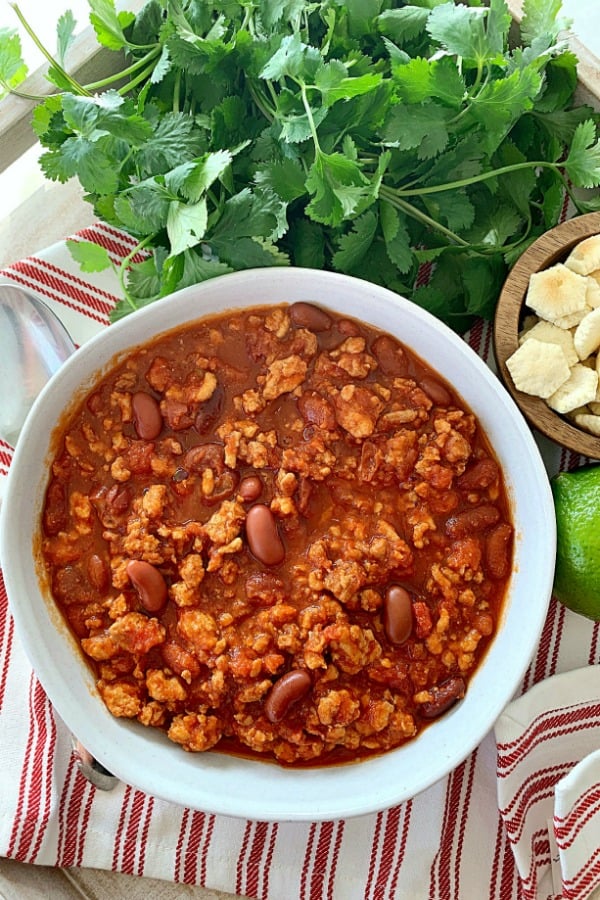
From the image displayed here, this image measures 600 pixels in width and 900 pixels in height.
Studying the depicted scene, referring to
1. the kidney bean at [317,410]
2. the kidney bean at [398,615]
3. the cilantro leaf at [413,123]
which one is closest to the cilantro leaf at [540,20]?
the cilantro leaf at [413,123]

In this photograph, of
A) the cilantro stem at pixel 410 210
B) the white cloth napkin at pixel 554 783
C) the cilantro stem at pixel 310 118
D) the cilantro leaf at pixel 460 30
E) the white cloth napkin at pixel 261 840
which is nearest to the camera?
the cilantro stem at pixel 310 118

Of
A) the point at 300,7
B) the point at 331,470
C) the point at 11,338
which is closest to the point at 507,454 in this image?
the point at 331,470

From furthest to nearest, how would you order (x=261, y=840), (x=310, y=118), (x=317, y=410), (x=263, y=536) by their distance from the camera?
(x=261, y=840), (x=317, y=410), (x=263, y=536), (x=310, y=118)

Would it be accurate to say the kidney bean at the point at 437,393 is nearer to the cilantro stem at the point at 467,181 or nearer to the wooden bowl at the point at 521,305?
the wooden bowl at the point at 521,305

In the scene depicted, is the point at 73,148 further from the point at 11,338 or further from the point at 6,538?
the point at 6,538

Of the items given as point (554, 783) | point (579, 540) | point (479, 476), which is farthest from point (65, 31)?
point (554, 783)

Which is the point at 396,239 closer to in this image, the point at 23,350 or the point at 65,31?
the point at 65,31

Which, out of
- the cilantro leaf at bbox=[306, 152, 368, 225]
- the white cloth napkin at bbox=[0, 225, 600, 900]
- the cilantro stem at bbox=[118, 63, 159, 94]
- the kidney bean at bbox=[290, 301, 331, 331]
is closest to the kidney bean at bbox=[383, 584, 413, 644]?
the white cloth napkin at bbox=[0, 225, 600, 900]
